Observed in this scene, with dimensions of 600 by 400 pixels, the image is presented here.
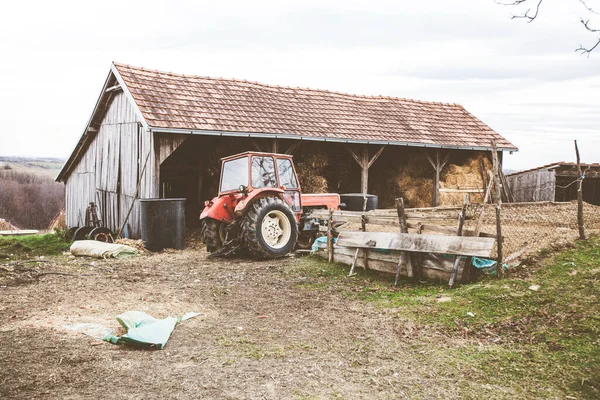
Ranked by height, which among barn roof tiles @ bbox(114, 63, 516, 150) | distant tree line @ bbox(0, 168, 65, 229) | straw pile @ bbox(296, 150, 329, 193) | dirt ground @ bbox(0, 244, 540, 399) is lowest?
distant tree line @ bbox(0, 168, 65, 229)

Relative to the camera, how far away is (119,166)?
591 inches

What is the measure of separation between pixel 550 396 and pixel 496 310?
2.02 metres

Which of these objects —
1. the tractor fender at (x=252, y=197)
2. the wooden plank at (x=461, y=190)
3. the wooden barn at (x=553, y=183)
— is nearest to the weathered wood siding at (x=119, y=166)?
the tractor fender at (x=252, y=197)

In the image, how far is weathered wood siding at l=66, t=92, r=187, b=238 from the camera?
12931 millimetres

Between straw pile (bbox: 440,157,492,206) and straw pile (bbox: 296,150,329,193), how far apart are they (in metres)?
4.60

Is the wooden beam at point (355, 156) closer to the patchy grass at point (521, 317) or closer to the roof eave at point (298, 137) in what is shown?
the roof eave at point (298, 137)

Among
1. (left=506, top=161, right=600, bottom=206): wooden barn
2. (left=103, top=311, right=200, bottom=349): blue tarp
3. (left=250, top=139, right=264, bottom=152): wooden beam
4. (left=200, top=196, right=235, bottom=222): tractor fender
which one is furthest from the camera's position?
(left=506, top=161, right=600, bottom=206): wooden barn

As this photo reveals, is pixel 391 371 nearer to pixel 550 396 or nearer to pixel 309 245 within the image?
pixel 550 396

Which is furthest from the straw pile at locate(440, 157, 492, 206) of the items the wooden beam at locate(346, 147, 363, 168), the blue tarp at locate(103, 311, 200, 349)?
the blue tarp at locate(103, 311, 200, 349)

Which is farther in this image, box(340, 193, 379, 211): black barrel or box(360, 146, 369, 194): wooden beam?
box(360, 146, 369, 194): wooden beam

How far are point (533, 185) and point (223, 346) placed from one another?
1709 cm

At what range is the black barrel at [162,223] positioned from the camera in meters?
11.4

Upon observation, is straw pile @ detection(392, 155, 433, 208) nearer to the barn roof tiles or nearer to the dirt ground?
the barn roof tiles

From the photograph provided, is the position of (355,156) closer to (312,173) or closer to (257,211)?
(312,173)
